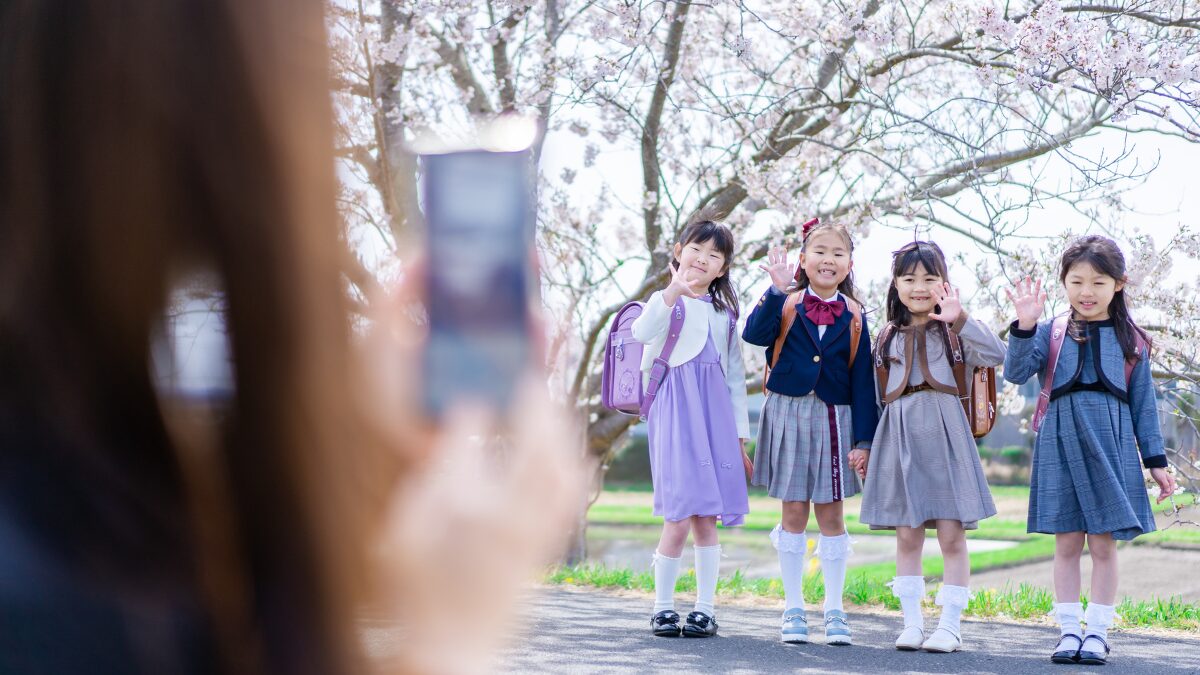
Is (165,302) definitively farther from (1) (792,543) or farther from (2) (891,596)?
(2) (891,596)

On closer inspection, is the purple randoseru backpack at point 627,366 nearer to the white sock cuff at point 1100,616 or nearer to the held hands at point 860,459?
the held hands at point 860,459

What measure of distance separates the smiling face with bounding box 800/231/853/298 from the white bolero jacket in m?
0.46

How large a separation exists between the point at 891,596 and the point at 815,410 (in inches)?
65.1

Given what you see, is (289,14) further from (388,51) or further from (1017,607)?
(388,51)

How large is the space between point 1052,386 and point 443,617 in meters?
4.83

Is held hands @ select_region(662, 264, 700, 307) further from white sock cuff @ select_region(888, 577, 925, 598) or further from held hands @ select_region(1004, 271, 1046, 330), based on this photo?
white sock cuff @ select_region(888, 577, 925, 598)

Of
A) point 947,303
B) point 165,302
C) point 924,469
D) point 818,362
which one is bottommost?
point 924,469

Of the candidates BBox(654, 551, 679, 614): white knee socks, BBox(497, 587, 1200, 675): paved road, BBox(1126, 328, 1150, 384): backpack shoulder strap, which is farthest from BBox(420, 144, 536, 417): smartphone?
BBox(1126, 328, 1150, 384): backpack shoulder strap

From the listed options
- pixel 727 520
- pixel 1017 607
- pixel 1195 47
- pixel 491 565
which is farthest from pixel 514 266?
pixel 1195 47

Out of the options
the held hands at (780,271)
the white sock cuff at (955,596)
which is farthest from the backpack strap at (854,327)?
the white sock cuff at (955,596)

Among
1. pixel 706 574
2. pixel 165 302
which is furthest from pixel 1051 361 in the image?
pixel 165 302

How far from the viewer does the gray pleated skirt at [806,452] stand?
5.14 m

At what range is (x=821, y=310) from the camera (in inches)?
207

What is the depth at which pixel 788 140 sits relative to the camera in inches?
315
